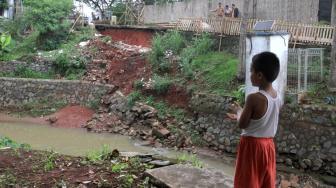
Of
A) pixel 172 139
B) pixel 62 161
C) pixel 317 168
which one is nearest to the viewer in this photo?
pixel 62 161

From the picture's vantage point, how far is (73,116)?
19953 millimetres

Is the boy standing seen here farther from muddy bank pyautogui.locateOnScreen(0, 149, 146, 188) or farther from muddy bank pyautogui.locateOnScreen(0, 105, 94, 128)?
muddy bank pyautogui.locateOnScreen(0, 105, 94, 128)

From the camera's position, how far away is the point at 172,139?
637 inches

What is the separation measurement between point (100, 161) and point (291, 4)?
1624cm

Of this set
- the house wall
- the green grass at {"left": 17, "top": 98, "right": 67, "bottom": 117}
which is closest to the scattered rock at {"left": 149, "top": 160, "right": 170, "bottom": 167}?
the house wall

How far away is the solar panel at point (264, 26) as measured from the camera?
17.7 metres

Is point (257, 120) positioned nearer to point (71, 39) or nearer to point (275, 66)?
point (275, 66)

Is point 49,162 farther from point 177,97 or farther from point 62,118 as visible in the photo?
point 62,118

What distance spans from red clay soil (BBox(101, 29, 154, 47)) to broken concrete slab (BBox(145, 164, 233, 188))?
19900 mm

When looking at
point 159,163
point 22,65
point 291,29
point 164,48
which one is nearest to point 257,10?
point 291,29

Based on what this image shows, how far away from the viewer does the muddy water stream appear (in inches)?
580

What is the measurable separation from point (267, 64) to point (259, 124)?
21.7 inches

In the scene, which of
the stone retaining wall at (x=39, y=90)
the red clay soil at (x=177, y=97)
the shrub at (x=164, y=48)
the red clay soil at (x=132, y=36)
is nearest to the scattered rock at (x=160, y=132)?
the red clay soil at (x=177, y=97)

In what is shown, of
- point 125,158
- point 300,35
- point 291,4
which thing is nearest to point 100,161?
point 125,158
